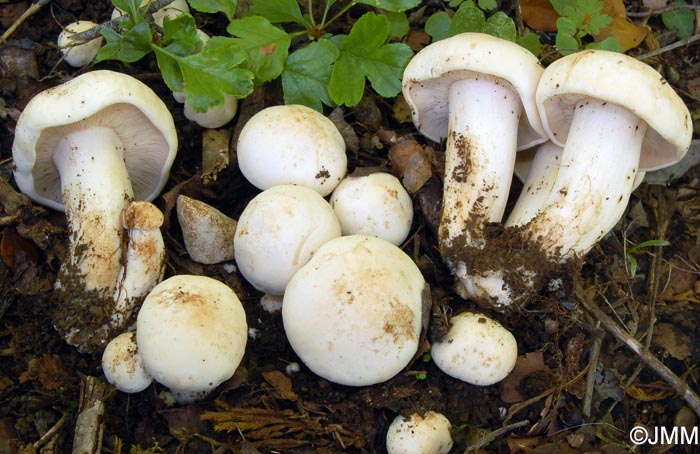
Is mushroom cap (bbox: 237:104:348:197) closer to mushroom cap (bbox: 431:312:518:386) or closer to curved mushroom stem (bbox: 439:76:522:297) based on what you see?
curved mushroom stem (bbox: 439:76:522:297)

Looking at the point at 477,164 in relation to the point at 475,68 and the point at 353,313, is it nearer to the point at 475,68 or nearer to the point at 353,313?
the point at 475,68

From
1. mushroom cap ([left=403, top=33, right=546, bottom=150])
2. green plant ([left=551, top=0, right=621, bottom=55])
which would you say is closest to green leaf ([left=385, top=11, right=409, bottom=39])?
mushroom cap ([left=403, top=33, right=546, bottom=150])

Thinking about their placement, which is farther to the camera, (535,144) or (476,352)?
(535,144)

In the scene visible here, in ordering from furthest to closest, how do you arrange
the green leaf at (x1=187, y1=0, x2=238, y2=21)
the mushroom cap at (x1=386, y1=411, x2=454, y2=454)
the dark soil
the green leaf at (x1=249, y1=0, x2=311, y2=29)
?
the green leaf at (x1=249, y1=0, x2=311, y2=29) < the green leaf at (x1=187, y1=0, x2=238, y2=21) < the dark soil < the mushroom cap at (x1=386, y1=411, x2=454, y2=454)

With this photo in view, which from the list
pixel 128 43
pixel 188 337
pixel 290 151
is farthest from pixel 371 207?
pixel 128 43

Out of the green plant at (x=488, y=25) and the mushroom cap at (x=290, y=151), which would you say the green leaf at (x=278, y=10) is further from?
the green plant at (x=488, y=25)

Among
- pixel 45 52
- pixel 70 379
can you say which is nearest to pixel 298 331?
pixel 70 379
